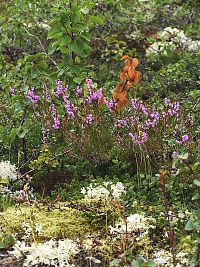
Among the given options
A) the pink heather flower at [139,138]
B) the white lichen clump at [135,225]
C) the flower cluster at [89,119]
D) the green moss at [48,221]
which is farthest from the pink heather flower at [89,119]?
the white lichen clump at [135,225]

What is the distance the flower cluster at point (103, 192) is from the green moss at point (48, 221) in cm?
18

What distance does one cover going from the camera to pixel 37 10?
28.5 feet

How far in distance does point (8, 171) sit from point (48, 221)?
0.86m

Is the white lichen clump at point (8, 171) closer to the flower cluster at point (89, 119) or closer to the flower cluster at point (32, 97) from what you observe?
the flower cluster at point (32, 97)

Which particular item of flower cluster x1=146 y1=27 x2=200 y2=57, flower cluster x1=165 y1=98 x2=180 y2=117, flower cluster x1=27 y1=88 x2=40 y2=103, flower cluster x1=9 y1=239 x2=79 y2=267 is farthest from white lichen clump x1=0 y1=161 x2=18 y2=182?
flower cluster x1=146 y1=27 x2=200 y2=57

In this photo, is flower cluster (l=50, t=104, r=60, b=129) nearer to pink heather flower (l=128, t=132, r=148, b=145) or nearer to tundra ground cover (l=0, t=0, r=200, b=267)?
tundra ground cover (l=0, t=0, r=200, b=267)

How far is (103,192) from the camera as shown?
372 cm

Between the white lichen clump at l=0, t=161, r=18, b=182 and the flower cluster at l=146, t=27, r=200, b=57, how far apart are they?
3.74 m

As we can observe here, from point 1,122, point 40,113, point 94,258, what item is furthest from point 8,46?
point 94,258

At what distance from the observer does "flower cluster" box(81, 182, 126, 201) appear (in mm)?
3656

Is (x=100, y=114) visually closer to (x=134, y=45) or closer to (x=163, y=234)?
(x=163, y=234)

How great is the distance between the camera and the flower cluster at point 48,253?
306 cm

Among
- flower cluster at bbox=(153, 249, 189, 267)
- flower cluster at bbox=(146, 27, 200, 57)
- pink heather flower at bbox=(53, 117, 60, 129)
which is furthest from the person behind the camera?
flower cluster at bbox=(146, 27, 200, 57)

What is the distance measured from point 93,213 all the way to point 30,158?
1.07m
